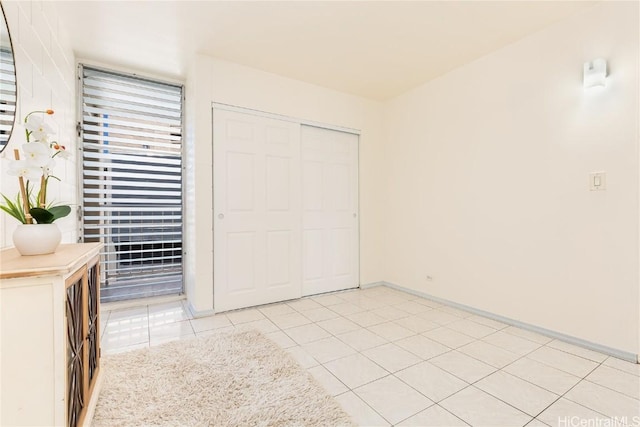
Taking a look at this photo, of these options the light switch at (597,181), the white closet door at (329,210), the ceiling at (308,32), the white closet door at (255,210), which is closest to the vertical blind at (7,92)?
the ceiling at (308,32)

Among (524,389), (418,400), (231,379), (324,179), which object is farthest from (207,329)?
(524,389)

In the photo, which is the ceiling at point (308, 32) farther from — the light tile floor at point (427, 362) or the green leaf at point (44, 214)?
the light tile floor at point (427, 362)

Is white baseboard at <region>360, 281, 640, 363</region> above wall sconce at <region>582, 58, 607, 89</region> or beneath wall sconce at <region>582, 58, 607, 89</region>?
beneath

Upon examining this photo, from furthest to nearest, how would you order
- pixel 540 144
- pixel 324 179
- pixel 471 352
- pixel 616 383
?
pixel 324 179 < pixel 540 144 < pixel 471 352 < pixel 616 383

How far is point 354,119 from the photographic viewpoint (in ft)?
13.3

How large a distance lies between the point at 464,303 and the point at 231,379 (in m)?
2.50

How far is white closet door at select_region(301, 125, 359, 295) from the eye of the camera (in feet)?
12.2

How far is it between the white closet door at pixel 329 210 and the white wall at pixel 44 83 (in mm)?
2272

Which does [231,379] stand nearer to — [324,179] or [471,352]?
[471,352]

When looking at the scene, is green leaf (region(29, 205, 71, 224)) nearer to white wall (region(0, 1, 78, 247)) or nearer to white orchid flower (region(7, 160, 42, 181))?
white orchid flower (region(7, 160, 42, 181))

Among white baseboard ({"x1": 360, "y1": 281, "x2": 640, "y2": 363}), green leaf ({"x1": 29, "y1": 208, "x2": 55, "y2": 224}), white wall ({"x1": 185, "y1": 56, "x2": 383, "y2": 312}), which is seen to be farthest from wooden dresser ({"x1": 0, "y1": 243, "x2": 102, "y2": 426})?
white baseboard ({"x1": 360, "y1": 281, "x2": 640, "y2": 363})

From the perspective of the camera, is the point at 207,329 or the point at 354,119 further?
the point at 354,119

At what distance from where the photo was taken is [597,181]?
2.26 m

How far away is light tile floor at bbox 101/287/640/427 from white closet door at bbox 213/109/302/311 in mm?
277
